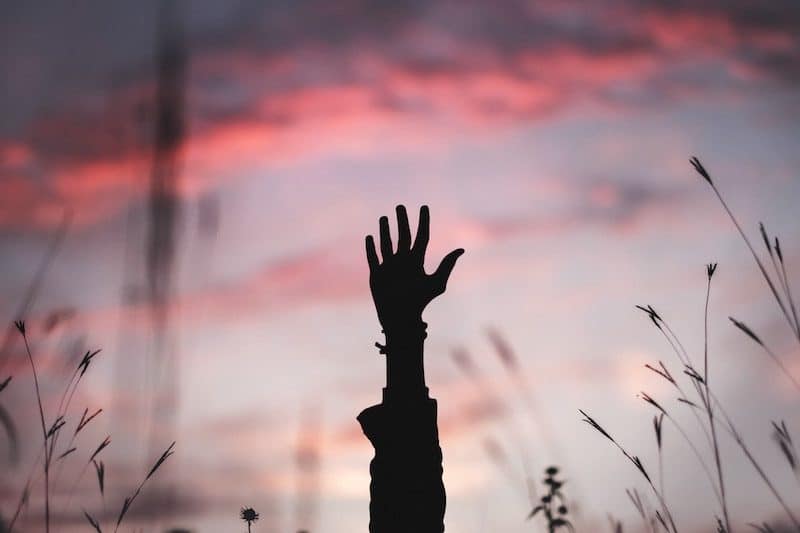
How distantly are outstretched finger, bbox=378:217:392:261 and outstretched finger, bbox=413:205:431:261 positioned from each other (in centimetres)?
21

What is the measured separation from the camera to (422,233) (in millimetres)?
6633

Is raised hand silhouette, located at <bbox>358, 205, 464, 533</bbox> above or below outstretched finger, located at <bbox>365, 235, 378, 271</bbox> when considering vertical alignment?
below

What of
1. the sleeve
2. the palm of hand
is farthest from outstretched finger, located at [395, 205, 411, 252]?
the sleeve

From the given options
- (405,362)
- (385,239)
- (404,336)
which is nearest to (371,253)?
(385,239)

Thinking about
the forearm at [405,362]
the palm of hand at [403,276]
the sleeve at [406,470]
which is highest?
the palm of hand at [403,276]

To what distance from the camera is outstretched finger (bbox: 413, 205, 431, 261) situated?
6.62 meters

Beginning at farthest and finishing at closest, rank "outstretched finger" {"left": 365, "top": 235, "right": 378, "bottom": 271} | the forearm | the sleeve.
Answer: "outstretched finger" {"left": 365, "top": 235, "right": 378, "bottom": 271} < the forearm < the sleeve

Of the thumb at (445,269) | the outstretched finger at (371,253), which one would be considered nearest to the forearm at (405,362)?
the thumb at (445,269)

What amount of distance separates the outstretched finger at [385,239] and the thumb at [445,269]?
0.41m

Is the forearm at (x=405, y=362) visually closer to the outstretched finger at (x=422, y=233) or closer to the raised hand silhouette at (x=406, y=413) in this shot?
the raised hand silhouette at (x=406, y=413)

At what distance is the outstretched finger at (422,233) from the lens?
6621 millimetres

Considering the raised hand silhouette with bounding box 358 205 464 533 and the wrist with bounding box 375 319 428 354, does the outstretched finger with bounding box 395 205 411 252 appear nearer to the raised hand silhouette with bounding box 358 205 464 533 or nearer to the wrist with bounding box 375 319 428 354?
the raised hand silhouette with bounding box 358 205 464 533

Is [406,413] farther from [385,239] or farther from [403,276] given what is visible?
[385,239]

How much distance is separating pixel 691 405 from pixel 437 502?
2.50 meters
